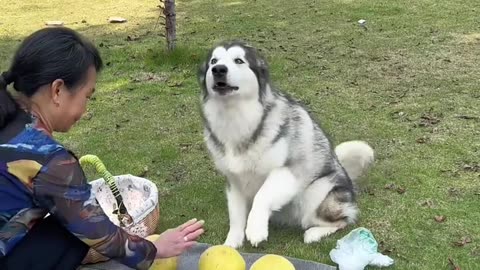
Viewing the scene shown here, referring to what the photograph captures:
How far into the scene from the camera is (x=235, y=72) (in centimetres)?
378

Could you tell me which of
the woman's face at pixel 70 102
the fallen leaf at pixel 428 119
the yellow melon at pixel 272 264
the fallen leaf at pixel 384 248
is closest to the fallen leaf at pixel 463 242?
the fallen leaf at pixel 384 248

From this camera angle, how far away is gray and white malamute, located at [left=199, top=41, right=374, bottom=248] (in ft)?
12.5

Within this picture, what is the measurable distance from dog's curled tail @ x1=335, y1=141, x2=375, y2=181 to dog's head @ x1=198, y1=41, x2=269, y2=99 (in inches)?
38.5

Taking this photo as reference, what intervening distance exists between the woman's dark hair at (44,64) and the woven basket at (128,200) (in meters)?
1.31

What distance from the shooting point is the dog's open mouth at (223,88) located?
12.4ft

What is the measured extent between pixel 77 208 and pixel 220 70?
4.96 ft

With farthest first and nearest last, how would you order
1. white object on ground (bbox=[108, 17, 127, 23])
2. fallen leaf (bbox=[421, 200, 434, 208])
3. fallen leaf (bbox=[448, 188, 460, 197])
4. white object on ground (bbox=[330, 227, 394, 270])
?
white object on ground (bbox=[108, 17, 127, 23])
fallen leaf (bbox=[448, 188, 460, 197])
fallen leaf (bbox=[421, 200, 434, 208])
white object on ground (bbox=[330, 227, 394, 270])

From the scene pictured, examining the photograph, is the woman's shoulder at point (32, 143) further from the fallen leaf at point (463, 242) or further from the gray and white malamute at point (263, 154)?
the fallen leaf at point (463, 242)

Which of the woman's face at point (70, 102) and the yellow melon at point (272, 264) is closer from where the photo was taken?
the woman's face at point (70, 102)

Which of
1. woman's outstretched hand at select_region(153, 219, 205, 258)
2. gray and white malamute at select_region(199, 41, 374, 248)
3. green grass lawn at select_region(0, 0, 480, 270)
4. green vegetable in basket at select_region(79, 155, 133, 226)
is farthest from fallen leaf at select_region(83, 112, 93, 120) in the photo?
woman's outstretched hand at select_region(153, 219, 205, 258)

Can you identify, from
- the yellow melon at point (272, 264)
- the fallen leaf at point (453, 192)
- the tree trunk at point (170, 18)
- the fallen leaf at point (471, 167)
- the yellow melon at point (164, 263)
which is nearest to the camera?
the yellow melon at point (272, 264)

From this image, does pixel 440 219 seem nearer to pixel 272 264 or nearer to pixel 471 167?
pixel 471 167

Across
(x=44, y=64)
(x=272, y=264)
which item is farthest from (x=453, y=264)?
(x=44, y=64)

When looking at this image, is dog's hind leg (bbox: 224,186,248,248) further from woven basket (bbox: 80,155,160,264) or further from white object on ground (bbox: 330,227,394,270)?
white object on ground (bbox: 330,227,394,270)
